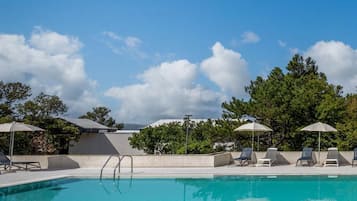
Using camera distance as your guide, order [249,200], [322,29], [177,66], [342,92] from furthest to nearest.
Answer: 1. [177,66]
2. [342,92]
3. [322,29]
4. [249,200]

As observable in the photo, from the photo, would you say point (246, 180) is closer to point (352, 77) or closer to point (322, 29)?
point (322, 29)

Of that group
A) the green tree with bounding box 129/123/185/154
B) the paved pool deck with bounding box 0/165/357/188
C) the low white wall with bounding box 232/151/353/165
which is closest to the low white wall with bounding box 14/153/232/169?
the paved pool deck with bounding box 0/165/357/188

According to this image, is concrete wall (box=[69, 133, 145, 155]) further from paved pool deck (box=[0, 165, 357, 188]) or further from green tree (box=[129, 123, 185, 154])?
paved pool deck (box=[0, 165, 357, 188])

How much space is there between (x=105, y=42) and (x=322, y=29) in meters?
11.5

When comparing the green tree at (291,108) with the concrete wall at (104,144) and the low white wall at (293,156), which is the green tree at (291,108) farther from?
the concrete wall at (104,144)

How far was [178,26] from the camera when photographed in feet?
62.2

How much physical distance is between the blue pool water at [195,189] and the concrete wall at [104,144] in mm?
15135

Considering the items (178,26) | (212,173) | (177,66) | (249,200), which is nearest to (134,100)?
(177,66)

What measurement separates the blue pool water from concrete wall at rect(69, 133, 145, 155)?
49.7ft

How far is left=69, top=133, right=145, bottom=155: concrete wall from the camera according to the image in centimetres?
2903

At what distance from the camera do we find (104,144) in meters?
29.8

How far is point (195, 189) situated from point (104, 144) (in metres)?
17.8

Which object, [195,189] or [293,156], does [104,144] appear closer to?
[293,156]

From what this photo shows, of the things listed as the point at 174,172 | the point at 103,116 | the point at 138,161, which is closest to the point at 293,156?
the point at 174,172
